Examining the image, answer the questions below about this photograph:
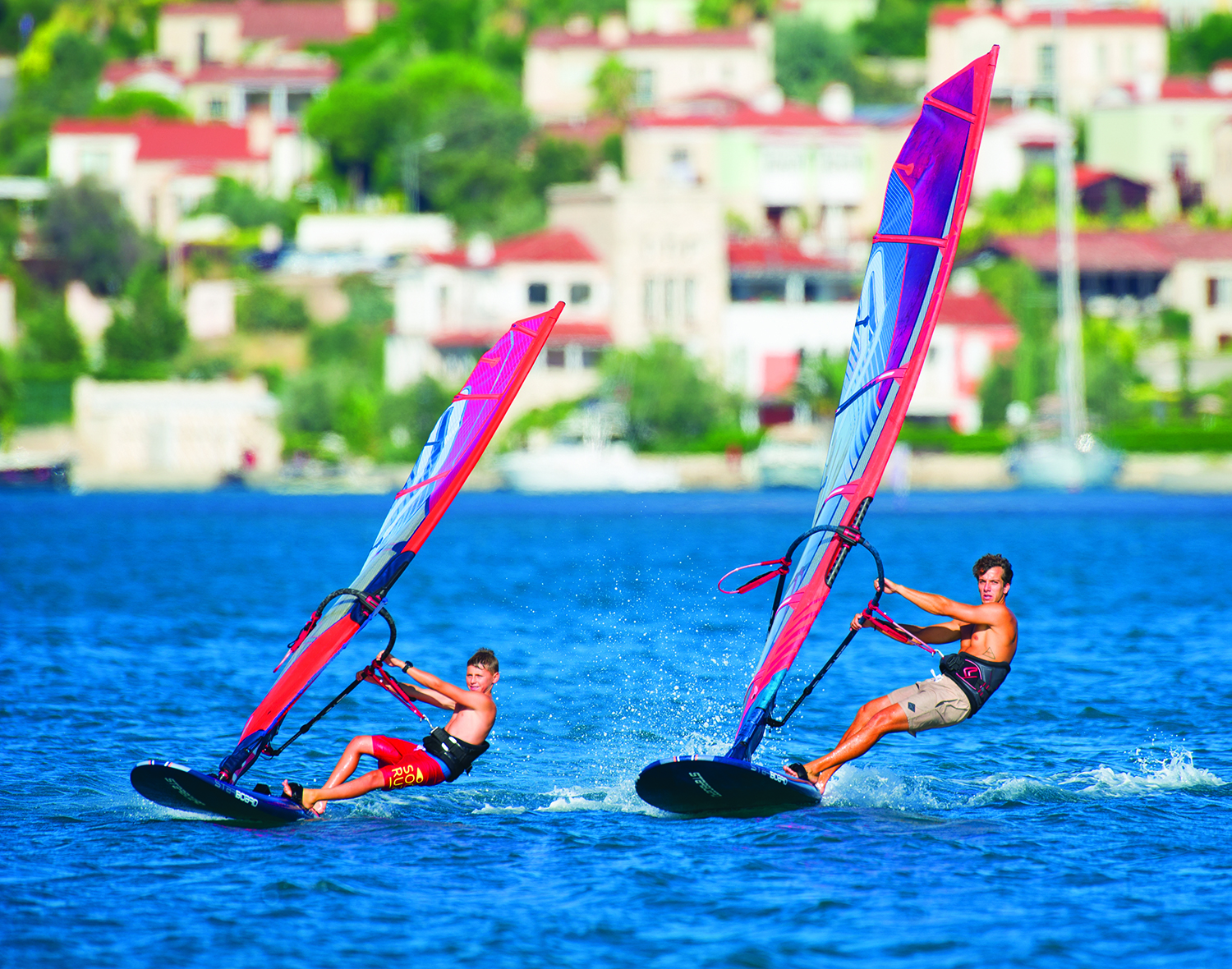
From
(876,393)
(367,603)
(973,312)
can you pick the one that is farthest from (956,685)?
(973,312)

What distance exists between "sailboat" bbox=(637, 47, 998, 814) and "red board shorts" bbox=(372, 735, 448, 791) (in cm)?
161

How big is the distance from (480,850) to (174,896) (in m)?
2.25

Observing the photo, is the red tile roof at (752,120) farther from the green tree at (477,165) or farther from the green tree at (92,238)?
the green tree at (92,238)

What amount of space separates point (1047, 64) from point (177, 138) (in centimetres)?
4750

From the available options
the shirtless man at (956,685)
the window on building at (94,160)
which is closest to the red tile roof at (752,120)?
the window on building at (94,160)

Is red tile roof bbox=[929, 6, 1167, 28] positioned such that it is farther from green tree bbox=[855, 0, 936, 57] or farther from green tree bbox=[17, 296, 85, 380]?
green tree bbox=[17, 296, 85, 380]

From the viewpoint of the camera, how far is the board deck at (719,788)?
556 inches

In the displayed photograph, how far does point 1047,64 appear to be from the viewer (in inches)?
4156

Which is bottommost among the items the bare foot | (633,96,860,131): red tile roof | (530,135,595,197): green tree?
the bare foot

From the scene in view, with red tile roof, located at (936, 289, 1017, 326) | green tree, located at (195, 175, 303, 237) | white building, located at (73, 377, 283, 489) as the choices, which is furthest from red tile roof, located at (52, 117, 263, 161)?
red tile roof, located at (936, 289, 1017, 326)

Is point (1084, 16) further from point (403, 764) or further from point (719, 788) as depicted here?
point (403, 764)

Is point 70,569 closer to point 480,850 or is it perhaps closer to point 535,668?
point 535,668

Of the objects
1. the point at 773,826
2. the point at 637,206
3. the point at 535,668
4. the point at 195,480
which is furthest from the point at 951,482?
the point at 773,826

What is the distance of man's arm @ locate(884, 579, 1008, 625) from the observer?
13.1 metres
